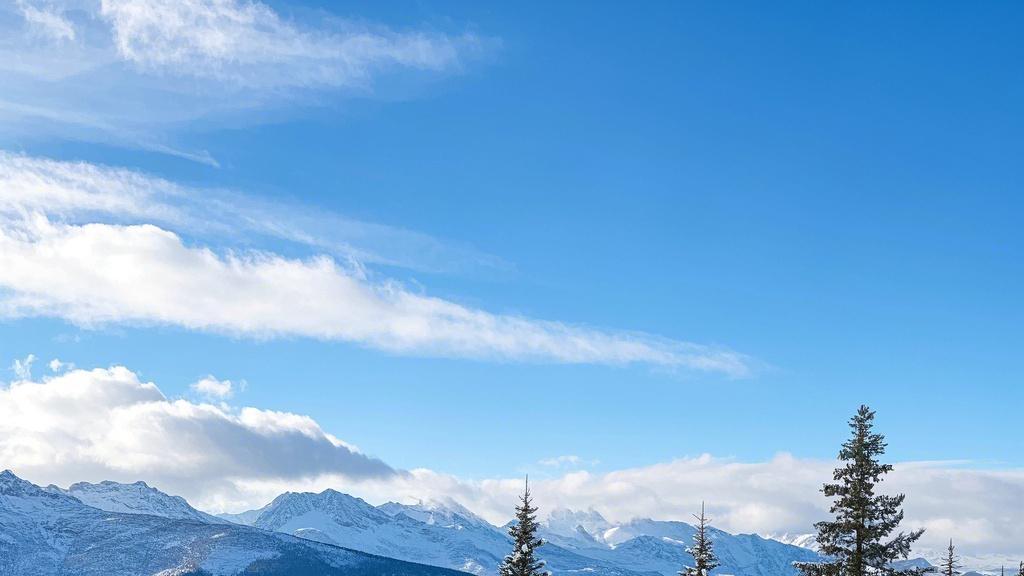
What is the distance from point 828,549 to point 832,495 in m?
2.15

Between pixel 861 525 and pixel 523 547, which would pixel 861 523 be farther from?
pixel 523 547

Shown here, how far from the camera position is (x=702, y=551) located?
2136 inches

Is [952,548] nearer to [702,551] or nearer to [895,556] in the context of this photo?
[702,551]

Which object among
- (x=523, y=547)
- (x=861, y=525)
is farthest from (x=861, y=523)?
(x=523, y=547)

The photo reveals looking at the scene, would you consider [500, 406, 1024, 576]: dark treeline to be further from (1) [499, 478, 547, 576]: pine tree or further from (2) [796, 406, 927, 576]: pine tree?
(1) [499, 478, 547, 576]: pine tree

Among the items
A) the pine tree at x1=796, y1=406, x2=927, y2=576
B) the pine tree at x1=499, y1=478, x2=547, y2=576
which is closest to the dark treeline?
the pine tree at x1=796, y1=406, x2=927, y2=576

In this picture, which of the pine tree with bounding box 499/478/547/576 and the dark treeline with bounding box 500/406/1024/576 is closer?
the dark treeline with bounding box 500/406/1024/576

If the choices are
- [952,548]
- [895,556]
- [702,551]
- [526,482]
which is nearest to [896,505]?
[895,556]

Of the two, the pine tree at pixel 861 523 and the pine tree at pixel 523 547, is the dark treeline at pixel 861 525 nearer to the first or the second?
the pine tree at pixel 861 523

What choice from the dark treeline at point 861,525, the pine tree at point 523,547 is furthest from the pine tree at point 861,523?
the pine tree at point 523,547

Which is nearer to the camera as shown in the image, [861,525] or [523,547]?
[861,525]

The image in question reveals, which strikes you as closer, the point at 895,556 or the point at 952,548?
the point at 895,556

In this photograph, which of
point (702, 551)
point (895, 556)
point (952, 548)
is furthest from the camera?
point (952, 548)

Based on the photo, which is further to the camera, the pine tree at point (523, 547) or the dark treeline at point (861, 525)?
the pine tree at point (523, 547)
